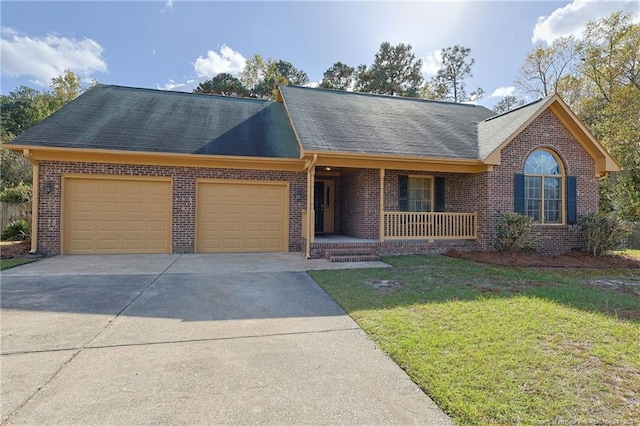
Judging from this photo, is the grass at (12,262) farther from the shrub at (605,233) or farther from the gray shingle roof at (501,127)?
the shrub at (605,233)

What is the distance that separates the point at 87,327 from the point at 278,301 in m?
2.52

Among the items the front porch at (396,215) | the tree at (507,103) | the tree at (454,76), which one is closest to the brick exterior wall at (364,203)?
the front porch at (396,215)

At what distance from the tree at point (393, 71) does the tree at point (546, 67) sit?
8.14 metres

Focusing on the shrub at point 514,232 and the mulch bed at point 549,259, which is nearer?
the mulch bed at point 549,259

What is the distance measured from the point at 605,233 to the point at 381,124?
770 cm

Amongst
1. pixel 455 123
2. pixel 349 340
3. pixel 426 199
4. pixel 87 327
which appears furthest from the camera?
pixel 455 123

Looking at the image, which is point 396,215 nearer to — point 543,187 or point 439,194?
point 439,194

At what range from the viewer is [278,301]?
5250 millimetres

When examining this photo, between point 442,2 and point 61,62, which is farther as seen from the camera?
point 61,62

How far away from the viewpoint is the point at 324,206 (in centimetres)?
1328

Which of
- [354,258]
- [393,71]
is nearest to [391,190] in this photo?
[354,258]

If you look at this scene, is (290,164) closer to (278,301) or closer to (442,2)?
(278,301)

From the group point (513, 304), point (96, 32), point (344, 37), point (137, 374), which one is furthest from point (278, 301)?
point (96, 32)

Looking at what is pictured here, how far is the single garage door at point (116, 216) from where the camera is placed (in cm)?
953
